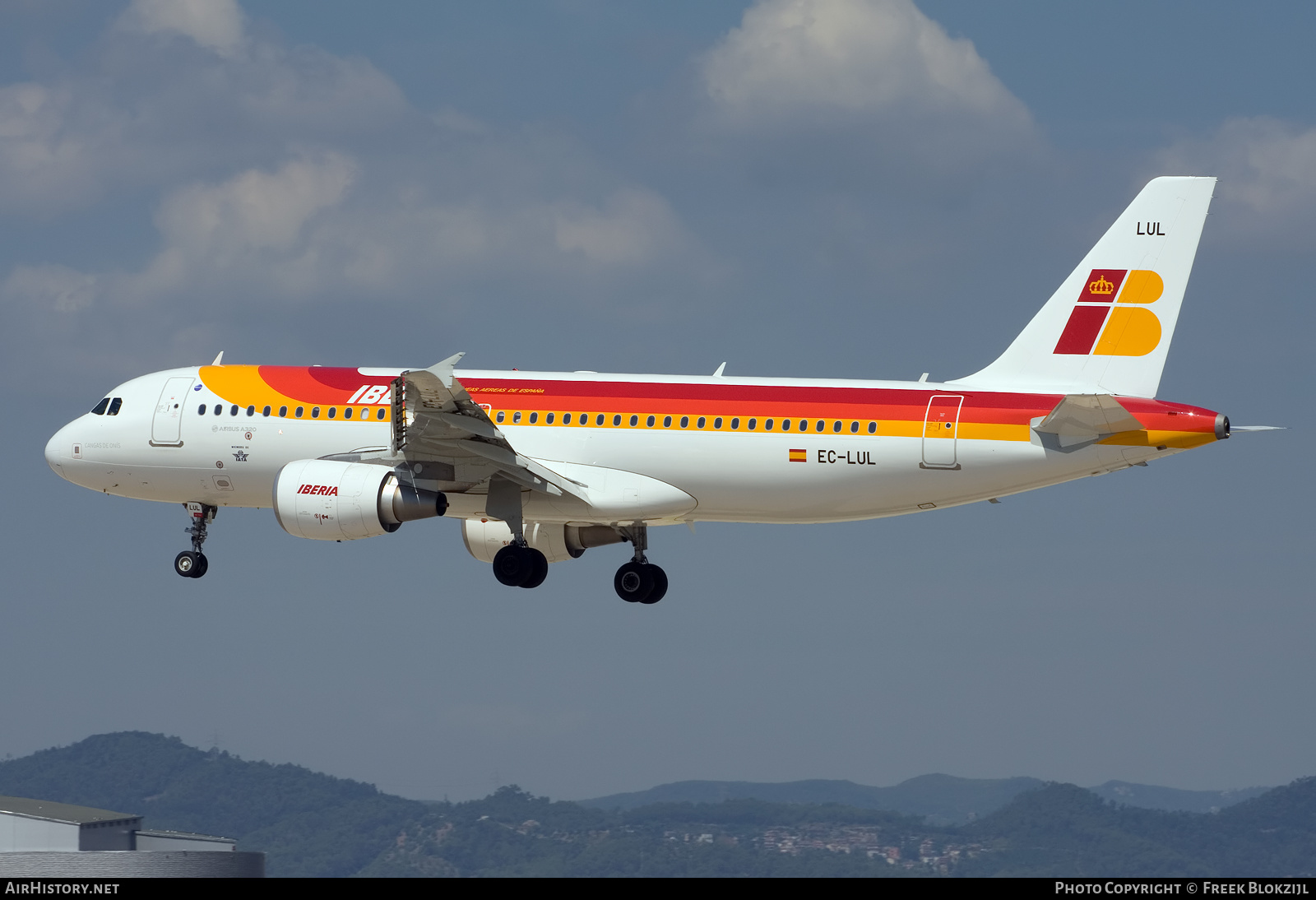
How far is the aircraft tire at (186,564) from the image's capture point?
158 ft

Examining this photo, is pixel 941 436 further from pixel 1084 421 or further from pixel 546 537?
pixel 546 537

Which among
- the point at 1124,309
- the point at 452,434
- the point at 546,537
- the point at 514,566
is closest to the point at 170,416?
the point at 452,434

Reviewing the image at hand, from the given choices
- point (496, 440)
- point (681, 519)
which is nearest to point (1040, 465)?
point (681, 519)

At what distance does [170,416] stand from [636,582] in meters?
13.2

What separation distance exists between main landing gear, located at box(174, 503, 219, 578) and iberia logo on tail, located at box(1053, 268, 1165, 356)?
23120mm

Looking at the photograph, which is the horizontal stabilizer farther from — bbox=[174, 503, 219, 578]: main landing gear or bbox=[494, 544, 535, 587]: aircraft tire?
bbox=[174, 503, 219, 578]: main landing gear

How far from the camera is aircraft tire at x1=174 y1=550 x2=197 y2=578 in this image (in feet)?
158

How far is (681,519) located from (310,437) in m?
9.71

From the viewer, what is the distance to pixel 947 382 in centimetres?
4200

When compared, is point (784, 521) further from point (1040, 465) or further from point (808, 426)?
point (1040, 465)

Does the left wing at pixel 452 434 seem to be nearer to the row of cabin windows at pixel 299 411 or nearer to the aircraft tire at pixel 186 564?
the row of cabin windows at pixel 299 411

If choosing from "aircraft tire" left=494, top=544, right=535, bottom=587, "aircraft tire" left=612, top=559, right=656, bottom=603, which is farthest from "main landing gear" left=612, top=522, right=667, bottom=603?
"aircraft tire" left=494, top=544, right=535, bottom=587
